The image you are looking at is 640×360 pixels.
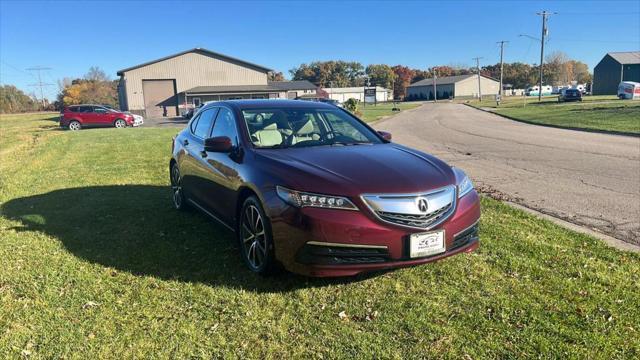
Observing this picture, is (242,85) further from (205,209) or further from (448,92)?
(448,92)

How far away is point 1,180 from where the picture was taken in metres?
9.59

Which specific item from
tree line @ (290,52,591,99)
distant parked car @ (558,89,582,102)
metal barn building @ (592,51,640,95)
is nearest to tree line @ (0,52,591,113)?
tree line @ (290,52,591,99)

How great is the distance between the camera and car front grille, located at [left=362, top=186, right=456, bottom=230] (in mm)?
3570

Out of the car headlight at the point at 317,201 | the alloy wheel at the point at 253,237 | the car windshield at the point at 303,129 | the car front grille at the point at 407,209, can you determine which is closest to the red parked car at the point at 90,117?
the car windshield at the point at 303,129

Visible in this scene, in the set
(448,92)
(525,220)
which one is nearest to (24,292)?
(525,220)

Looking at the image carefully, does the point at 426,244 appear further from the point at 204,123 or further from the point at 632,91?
the point at 632,91

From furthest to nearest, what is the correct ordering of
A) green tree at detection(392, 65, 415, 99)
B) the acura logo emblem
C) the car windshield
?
green tree at detection(392, 65, 415, 99) → the car windshield → the acura logo emblem

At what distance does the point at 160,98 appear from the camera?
61.1m

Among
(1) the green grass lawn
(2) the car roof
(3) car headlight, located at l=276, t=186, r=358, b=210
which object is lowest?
(1) the green grass lawn

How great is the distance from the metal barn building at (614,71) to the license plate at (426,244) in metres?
92.8

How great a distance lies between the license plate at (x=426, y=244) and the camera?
361cm

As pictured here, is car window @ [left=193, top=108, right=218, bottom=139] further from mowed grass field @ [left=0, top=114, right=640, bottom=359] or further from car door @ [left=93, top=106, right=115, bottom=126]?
car door @ [left=93, top=106, right=115, bottom=126]

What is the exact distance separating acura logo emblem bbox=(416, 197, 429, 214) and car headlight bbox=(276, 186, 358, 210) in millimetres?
487

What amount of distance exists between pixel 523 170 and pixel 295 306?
795 cm
